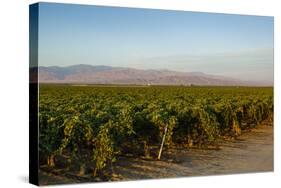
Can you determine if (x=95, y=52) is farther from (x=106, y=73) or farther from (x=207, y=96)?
(x=207, y=96)

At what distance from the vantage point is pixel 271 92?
45.9ft

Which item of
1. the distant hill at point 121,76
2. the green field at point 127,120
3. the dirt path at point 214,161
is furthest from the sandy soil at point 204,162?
the distant hill at point 121,76

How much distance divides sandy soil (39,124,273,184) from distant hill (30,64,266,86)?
3.81 ft

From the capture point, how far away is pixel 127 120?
1234cm

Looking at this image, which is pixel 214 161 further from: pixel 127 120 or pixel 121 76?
pixel 121 76

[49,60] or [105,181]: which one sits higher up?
[49,60]

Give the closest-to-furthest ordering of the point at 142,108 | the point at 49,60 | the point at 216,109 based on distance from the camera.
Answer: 1. the point at 49,60
2. the point at 142,108
3. the point at 216,109

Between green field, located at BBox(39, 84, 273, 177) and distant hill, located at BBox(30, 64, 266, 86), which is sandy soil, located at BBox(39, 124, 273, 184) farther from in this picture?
distant hill, located at BBox(30, 64, 266, 86)

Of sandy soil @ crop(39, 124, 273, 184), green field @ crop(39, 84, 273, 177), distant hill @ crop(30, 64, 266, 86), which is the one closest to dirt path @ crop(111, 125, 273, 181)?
sandy soil @ crop(39, 124, 273, 184)

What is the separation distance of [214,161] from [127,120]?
188 centimetres

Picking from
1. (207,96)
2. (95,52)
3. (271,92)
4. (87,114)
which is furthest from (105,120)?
(271,92)

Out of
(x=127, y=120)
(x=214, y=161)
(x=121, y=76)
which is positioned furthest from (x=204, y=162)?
(x=121, y=76)

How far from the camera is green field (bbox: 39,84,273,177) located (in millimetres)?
11766

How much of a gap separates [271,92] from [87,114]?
151 inches
